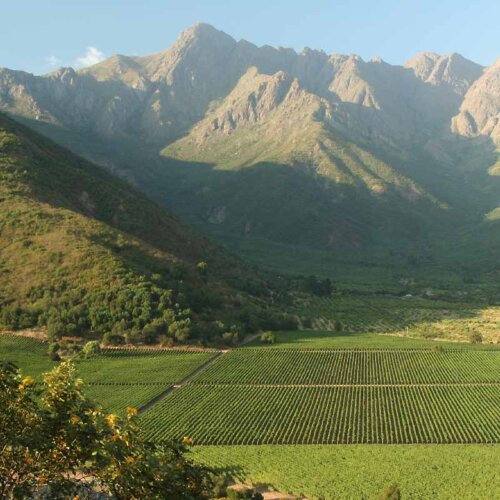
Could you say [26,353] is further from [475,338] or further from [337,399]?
[475,338]

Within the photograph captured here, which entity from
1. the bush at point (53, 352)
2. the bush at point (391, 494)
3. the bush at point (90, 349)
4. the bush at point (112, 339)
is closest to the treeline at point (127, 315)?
the bush at point (112, 339)

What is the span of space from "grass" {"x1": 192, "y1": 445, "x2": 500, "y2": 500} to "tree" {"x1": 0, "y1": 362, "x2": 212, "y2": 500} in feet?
88.6

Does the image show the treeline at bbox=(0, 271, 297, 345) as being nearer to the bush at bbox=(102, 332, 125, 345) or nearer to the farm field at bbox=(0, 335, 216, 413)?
the bush at bbox=(102, 332, 125, 345)

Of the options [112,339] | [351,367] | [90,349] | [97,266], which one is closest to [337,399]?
[351,367]

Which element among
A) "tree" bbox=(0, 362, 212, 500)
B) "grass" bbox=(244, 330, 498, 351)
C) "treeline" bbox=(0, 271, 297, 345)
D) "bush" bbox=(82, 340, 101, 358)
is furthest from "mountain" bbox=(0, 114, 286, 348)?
"tree" bbox=(0, 362, 212, 500)

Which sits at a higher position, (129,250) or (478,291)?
(129,250)

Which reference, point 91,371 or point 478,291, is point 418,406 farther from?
point 478,291

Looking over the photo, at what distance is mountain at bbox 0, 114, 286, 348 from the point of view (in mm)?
100062

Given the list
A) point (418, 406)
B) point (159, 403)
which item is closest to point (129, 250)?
point (159, 403)

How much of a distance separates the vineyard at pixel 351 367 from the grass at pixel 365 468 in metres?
25.2

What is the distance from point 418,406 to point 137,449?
2293 inches

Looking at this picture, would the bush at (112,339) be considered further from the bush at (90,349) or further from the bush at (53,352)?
the bush at (53,352)

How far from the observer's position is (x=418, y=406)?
67.4 metres

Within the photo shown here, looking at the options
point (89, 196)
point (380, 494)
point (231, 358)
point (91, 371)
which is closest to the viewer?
point (380, 494)
